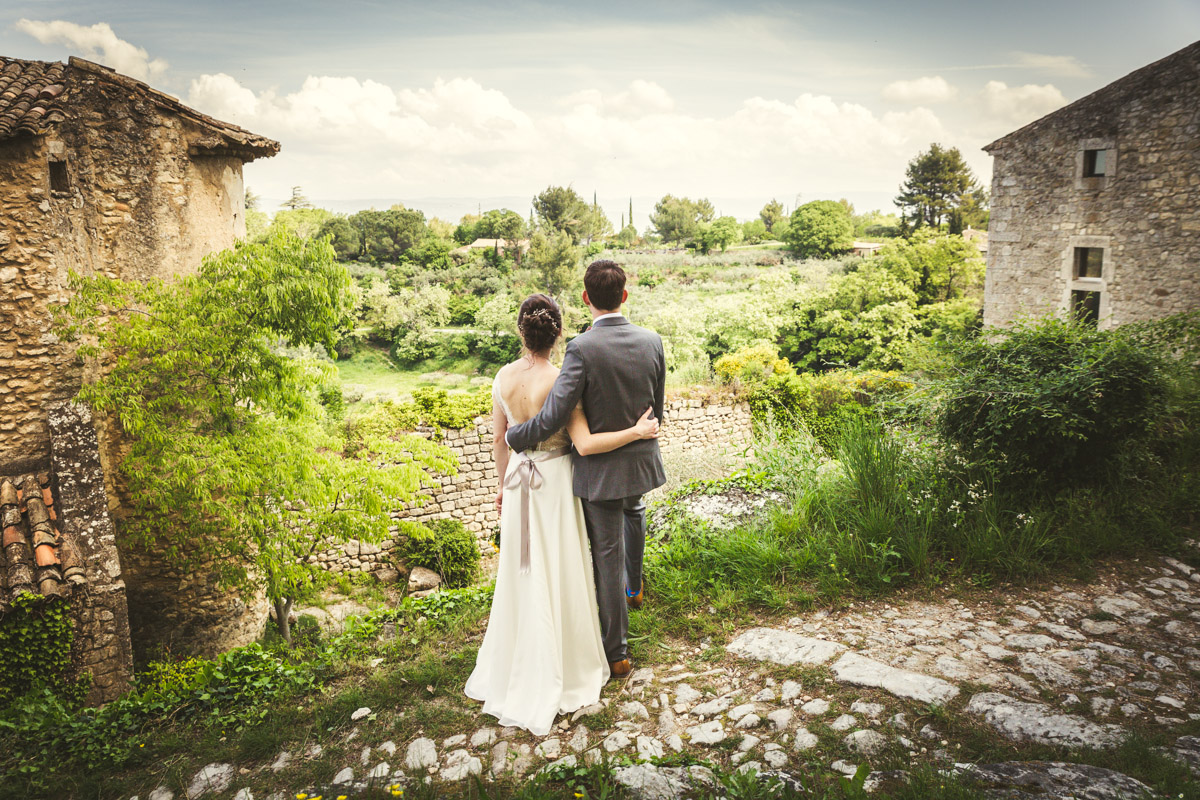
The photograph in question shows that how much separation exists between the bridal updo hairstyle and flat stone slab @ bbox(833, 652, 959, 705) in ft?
7.01

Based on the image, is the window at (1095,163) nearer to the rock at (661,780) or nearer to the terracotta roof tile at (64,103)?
the terracotta roof tile at (64,103)

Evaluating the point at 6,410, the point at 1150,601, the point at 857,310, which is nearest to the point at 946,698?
the point at 1150,601

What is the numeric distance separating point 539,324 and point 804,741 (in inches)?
83.9

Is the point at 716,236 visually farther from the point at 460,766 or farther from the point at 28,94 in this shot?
the point at 460,766

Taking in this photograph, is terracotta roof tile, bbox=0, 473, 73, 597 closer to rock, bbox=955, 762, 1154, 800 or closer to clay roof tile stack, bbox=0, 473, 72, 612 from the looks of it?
clay roof tile stack, bbox=0, 473, 72, 612

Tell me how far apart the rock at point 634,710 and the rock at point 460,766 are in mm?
706

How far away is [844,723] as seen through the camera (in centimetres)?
265

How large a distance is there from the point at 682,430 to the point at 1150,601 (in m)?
12.1

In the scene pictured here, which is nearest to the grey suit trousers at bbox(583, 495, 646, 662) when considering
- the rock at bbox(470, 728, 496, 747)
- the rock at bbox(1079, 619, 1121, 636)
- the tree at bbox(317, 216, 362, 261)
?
the rock at bbox(470, 728, 496, 747)

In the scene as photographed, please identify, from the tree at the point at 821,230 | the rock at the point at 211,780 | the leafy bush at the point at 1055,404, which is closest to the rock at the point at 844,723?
the leafy bush at the point at 1055,404

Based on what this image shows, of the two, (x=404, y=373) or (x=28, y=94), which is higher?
(x=28, y=94)

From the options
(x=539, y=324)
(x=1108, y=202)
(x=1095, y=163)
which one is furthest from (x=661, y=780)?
(x=1095, y=163)

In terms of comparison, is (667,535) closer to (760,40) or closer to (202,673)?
(202,673)

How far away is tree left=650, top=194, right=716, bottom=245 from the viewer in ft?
170
